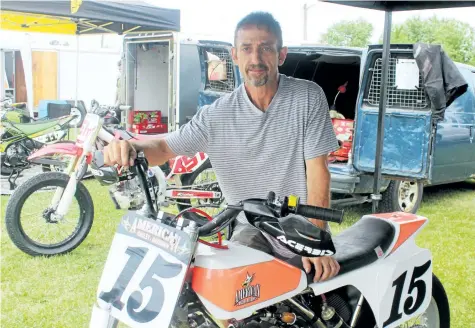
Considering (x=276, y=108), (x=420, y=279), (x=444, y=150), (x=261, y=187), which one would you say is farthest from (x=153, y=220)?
(x=444, y=150)

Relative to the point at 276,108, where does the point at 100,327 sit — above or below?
below

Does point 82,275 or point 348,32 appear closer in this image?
point 82,275

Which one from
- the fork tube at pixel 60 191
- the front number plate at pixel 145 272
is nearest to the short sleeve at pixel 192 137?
the front number plate at pixel 145 272

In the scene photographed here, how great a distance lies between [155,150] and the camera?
7.82ft

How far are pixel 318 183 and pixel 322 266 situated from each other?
466mm

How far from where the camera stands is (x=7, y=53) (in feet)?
51.6

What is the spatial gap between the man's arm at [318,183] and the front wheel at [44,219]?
9.05ft

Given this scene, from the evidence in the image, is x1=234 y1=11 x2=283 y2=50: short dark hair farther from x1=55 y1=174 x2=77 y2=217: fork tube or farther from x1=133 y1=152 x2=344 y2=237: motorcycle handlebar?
x1=55 y1=174 x2=77 y2=217: fork tube

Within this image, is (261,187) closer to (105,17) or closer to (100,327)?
(100,327)

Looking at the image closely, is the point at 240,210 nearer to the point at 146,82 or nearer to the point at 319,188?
the point at 319,188

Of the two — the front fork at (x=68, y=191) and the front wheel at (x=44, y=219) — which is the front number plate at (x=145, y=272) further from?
the front wheel at (x=44, y=219)

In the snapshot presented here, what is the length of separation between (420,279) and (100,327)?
57.7 inches

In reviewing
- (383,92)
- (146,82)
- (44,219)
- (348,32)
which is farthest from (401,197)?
(348,32)

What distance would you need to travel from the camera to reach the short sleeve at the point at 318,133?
7.87 ft
